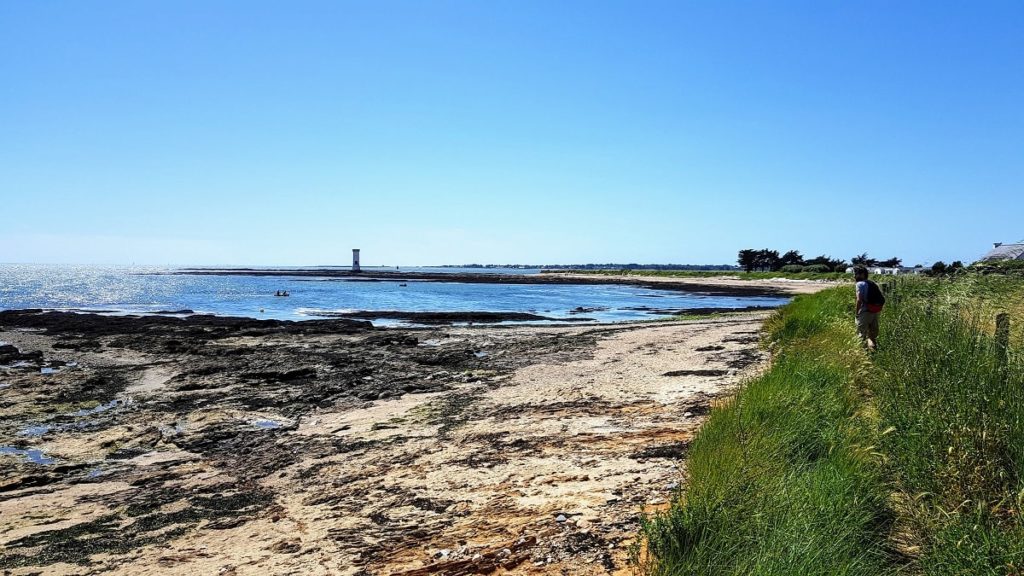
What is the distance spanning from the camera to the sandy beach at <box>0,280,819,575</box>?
5.14m

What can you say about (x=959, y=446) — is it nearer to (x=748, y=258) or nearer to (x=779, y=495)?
(x=779, y=495)

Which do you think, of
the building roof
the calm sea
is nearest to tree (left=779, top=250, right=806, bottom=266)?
the calm sea

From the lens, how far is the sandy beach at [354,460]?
5.14 meters

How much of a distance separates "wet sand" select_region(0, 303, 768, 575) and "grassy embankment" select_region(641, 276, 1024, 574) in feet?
2.70

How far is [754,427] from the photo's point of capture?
213 inches

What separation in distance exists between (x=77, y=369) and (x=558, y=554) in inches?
752

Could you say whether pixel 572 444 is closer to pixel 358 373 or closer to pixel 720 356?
pixel 720 356

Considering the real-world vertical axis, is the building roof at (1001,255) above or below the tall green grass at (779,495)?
above

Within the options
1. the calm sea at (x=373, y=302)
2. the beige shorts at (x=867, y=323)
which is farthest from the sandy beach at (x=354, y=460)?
the calm sea at (x=373, y=302)

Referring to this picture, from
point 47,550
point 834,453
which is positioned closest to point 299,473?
point 47,550

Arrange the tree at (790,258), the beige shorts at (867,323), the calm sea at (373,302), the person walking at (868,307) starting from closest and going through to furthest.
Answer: the person walking at (868,307)
the beige shorts at (867,323)
the calm sea at (373,302)
the tree at (790,258)

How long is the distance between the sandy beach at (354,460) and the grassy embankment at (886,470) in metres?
0.77

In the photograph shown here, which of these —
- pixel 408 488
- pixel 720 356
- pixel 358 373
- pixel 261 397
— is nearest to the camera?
pixel 408 488

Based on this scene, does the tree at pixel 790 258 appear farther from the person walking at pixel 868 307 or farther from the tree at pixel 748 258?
the person walking at pixel 868 307
